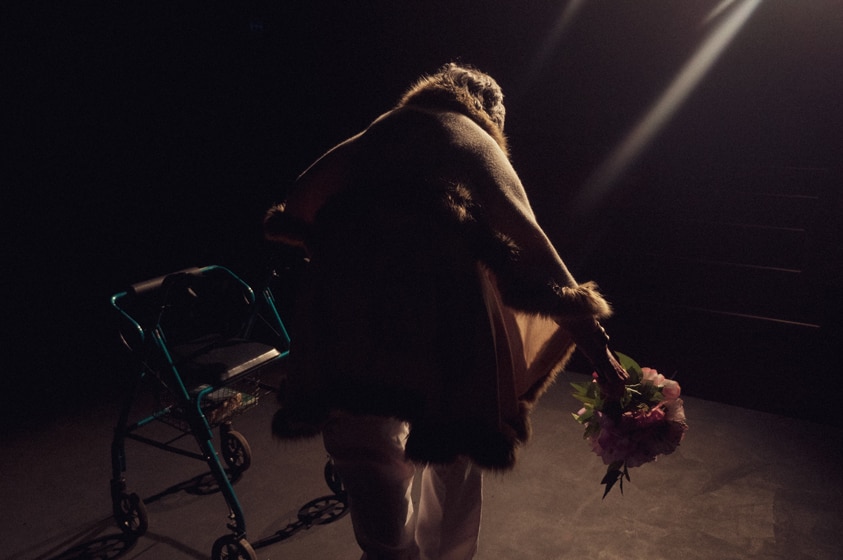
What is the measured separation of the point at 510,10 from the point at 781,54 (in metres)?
1.83

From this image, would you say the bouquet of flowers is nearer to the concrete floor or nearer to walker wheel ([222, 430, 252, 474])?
the concrete floor

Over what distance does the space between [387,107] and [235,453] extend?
10.0 ft

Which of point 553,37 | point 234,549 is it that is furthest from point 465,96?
point 553,37

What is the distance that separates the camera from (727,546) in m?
2.26

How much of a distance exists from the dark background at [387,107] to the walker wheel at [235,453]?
1439 mm

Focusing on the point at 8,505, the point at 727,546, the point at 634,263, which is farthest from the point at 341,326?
the point at 634,263

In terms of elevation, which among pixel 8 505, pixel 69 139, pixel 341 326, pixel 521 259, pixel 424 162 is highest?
pixel 424 162

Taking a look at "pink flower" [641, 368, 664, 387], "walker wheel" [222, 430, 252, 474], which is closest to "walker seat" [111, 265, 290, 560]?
"walker wheel" [222, 430, 252, 474]

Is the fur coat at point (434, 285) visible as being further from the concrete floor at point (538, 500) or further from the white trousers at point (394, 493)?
the concrete floor at point (538, 500)

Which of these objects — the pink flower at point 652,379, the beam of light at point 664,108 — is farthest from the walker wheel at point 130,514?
the beam of light at point 664,108

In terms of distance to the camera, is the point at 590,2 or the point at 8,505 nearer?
the point at 8,505

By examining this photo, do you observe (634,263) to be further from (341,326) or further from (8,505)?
(8,505)

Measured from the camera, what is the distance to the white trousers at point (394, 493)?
1742 millimetres

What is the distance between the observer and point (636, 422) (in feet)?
5.63
